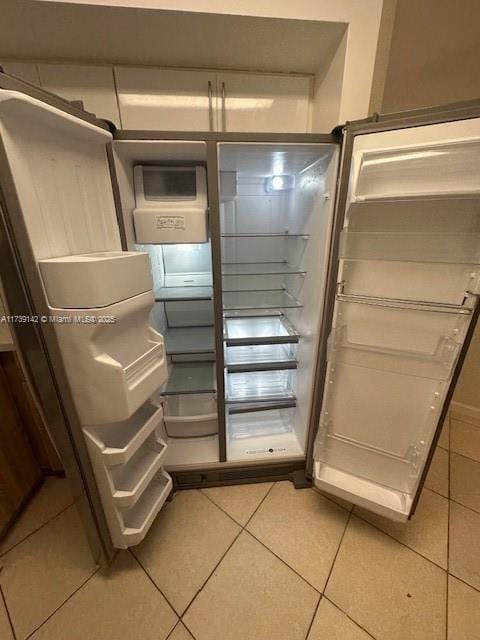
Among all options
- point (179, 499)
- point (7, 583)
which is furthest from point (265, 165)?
point (7, 583)

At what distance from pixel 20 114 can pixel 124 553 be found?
62.4 inches

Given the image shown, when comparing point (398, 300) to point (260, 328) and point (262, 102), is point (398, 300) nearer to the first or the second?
point (260, 328)

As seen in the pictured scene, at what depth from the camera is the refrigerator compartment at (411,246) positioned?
80 cm

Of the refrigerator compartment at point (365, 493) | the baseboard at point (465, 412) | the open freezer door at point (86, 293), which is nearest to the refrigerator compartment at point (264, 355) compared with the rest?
the refrigerator compartment at point (365, 493)

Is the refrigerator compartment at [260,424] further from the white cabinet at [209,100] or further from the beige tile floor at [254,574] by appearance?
the white cabinet at [209,100]

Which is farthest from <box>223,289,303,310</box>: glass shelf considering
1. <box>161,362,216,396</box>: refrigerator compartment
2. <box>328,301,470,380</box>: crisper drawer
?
<box>328,301,470,380</box>: crisper drawer

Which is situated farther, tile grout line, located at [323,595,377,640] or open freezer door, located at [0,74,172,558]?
tile grout line, located at [323,595,377,640]

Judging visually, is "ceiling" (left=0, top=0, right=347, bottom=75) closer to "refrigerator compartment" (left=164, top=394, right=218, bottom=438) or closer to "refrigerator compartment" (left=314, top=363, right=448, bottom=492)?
"refrigerator compartment" (left=314, top=363, right=448, bottom=492)

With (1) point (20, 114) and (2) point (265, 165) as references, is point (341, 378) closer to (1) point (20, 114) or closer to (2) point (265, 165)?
(2) point (265, 165)

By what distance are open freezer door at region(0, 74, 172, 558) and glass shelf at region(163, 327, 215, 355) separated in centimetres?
39

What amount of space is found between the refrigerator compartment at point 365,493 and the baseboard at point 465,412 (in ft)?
3.99

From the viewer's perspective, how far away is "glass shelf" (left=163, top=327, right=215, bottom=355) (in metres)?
1.37

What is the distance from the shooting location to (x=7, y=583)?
3.24ft

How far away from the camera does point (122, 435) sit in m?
0.91
